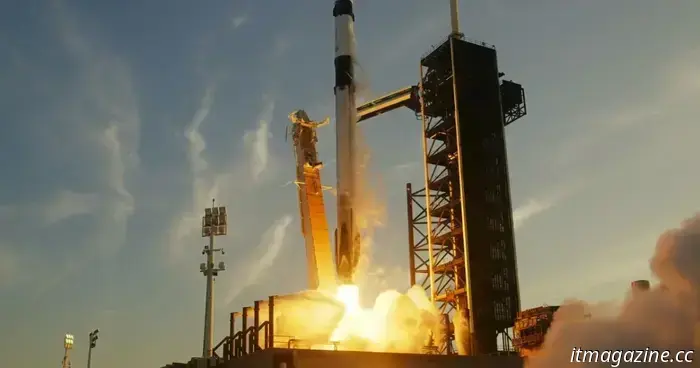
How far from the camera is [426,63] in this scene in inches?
2657

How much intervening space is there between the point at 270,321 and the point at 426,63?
105ft

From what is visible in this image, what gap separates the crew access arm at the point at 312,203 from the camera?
4925cm

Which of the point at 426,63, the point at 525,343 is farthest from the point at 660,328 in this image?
the point at 426,63

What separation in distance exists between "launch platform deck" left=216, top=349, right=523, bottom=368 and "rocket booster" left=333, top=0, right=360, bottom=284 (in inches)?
264

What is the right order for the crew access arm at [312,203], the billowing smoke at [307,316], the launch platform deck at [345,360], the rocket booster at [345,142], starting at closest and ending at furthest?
the launch platform deck at [345,360]
the billowing smoke at [307,316]
the rocket booster at [345,142]
the crew access arm at [312,203]

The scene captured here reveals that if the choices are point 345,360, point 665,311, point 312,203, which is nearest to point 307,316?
point 345,360

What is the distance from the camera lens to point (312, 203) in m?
50.5

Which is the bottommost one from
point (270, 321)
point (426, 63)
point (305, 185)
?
point (270, 321)

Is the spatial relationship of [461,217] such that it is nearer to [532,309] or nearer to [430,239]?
[430,239]

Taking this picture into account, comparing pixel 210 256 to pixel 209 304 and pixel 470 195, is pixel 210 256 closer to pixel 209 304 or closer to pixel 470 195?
pixel 209 304

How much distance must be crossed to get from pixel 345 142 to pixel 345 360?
14.2m

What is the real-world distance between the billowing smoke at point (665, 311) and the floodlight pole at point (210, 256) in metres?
37.6

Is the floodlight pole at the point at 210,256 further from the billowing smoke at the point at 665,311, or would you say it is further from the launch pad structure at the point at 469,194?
the billowing smoke at the point at 665,311

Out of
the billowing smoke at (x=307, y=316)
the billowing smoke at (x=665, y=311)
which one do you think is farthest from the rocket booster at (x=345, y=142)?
the billowing smoke at (x=665, y=311)
